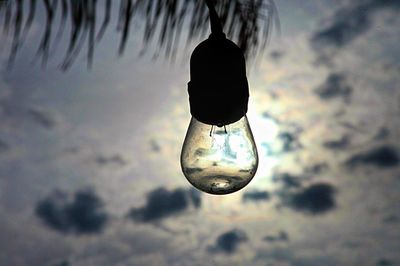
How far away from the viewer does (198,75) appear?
198 centimetres

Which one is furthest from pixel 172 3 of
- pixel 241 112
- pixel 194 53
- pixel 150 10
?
pixel 241 112

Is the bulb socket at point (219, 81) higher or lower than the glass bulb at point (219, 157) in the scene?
higher

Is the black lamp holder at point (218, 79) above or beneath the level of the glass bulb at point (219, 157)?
above

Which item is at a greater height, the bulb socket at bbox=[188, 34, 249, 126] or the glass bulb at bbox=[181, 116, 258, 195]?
the bulb socket at bbox=[188, 34, 249, 126]

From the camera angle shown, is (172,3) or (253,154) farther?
(253,154)

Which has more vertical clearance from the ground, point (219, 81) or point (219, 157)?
point (219, 81)

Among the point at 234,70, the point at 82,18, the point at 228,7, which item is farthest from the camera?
the point at 228,7

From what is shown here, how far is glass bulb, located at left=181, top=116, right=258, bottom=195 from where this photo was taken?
200 cm

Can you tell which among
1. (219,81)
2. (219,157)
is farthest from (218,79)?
(219,157)

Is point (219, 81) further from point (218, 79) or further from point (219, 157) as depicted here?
point (219, 157)

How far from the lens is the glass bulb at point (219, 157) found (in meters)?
2.00

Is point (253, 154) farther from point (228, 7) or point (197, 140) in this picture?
point (228, 7)

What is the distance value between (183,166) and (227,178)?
160 millimetres

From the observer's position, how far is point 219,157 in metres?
2.00
